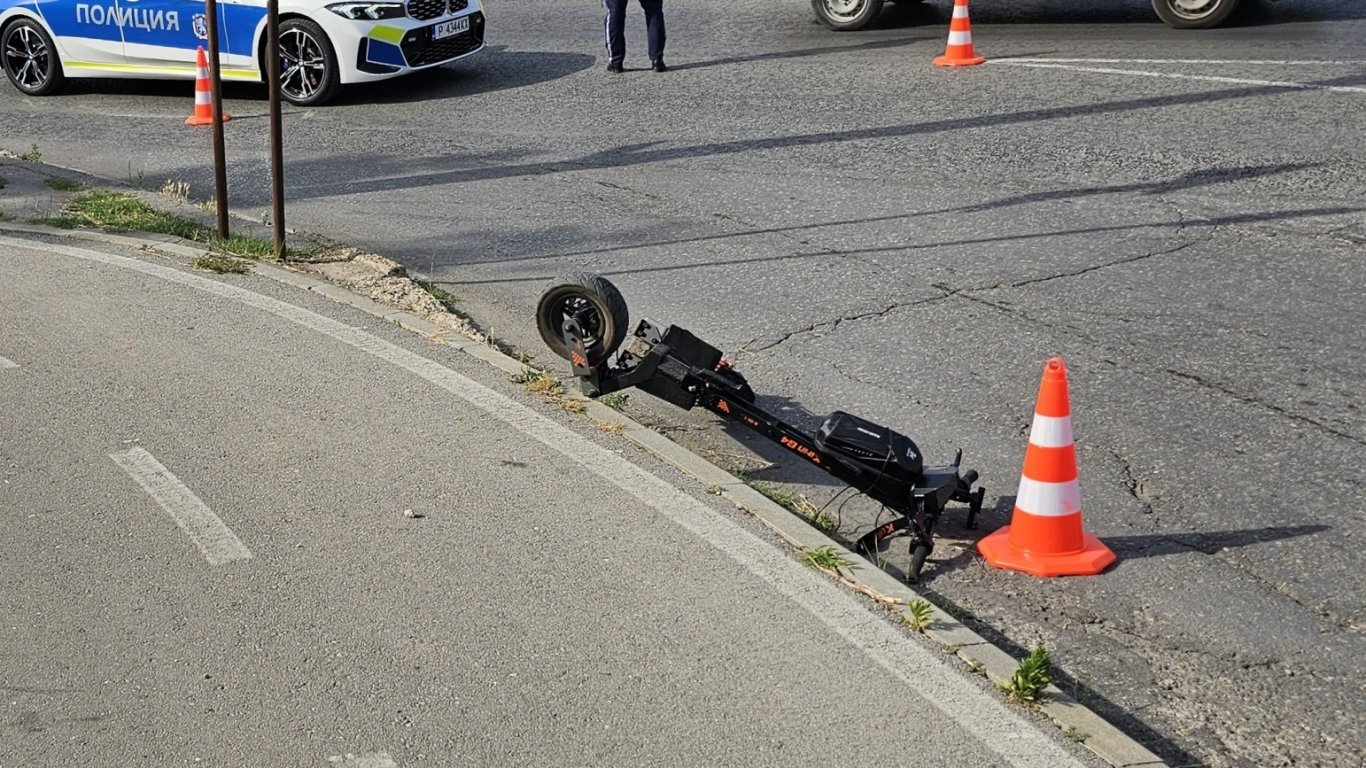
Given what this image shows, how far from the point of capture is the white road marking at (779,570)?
4121 mm

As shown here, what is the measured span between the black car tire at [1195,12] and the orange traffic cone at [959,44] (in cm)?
214

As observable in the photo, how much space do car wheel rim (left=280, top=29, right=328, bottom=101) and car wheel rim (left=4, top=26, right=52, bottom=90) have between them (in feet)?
8.66

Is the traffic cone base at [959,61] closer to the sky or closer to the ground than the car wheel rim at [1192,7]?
closer to the ground

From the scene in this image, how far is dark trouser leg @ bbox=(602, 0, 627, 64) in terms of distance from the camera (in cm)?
1398

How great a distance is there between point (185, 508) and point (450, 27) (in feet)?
30.6

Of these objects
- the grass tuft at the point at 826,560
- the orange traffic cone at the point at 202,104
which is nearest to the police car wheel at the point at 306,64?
the orange traffic cone at the point at 202,104

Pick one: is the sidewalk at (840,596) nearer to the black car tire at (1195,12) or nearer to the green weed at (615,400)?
the green weed at (615,400)

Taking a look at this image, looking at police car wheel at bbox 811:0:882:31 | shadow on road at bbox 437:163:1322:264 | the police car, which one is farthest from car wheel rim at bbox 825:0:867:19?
shadow on road at bbox 437:163:1322:264

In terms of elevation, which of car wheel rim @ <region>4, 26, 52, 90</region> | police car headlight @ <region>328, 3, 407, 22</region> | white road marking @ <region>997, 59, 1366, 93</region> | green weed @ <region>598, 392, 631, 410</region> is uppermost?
police car headlight @ <region>328, 3, 407, 22</region>

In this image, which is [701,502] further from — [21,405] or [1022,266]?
[1022,266]

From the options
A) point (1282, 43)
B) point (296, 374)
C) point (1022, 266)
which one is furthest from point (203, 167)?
point (1282, 43)

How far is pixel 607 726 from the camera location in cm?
412

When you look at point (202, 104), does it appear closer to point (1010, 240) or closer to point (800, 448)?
point (1010, 240)

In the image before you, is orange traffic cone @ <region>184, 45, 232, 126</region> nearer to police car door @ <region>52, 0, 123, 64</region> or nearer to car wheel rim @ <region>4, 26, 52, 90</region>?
police car door @ <region>52, 0, 123, 64</region>
